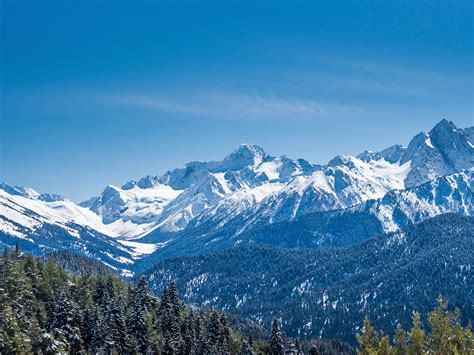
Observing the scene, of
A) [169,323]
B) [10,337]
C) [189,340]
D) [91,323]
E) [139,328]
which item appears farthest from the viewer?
[169,323]

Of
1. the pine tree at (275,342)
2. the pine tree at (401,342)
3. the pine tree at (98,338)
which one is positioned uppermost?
the pine tree at (98,338)

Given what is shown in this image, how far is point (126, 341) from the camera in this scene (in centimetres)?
11281

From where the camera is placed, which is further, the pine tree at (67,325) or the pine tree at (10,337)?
the pine tree at (67,325)

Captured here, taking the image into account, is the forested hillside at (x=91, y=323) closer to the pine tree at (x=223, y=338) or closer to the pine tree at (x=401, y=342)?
the pine tree at (x=223, y=338)

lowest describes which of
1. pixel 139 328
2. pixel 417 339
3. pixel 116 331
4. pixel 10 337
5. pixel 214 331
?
pixel 214 331

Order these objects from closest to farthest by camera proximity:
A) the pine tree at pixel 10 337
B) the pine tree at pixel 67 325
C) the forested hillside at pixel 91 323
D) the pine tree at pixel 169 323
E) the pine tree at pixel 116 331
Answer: the pine tree at pixel 10 337, the forested hillside at pixel 91 323, the pine tree at pixel 67 325, the pine tree at pixel 116 331, the pine tree at pixel 169 323

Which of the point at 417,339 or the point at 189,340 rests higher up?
the point at 417,339

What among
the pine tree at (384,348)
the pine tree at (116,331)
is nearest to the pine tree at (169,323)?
the pine tree at (116,331)

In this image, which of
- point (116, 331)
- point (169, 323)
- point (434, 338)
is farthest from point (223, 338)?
point (434, 338)

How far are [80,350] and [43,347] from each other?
1463 cm

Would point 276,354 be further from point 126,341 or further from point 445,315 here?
point 445,315

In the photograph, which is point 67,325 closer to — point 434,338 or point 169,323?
point 169,323

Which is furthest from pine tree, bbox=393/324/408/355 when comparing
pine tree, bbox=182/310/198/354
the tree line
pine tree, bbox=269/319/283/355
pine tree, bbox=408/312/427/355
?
pine tree, bbox=182/310/198/354

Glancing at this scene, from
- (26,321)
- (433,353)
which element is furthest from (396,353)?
(26,321)
